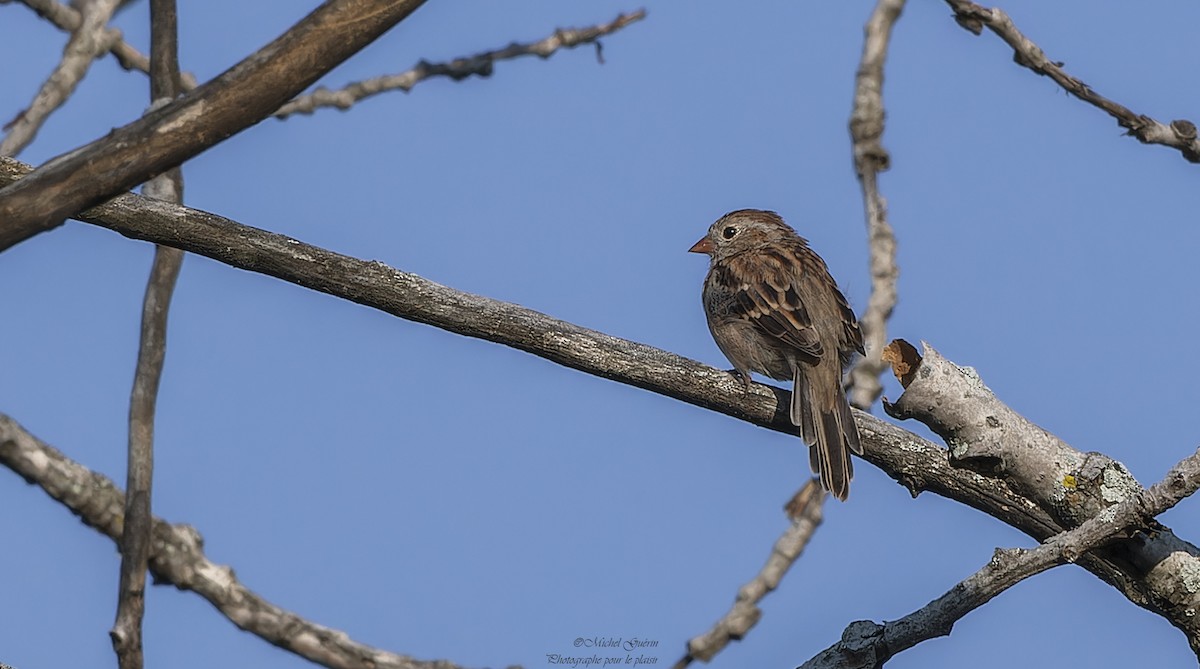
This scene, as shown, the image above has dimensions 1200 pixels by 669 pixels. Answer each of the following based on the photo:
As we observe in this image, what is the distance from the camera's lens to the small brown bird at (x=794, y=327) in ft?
21.9

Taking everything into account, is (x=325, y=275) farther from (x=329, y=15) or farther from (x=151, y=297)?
(x=329, y=15)

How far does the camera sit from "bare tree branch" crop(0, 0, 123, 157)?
7168mm

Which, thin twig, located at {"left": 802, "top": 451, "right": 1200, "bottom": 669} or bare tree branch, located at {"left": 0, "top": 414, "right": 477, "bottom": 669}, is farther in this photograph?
bare tree branch, located at {"left": 0, "top": 414, "right": 477, "bottom": 669}

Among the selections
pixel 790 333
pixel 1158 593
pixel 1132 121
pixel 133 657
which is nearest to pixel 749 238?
pixel 790 333

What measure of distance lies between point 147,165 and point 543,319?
210cm

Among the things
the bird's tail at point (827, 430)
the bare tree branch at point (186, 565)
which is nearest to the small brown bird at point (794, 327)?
the bird's tail at point (827, 430)

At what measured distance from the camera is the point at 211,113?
3.53m

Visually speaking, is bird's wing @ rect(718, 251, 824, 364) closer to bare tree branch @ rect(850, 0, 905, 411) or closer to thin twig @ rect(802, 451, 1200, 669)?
bare tree branch @ rect(850, 0, 905, 411)

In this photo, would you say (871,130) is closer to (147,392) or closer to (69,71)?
(147,392)

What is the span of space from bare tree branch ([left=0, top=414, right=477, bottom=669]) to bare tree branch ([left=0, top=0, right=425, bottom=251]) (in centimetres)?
225

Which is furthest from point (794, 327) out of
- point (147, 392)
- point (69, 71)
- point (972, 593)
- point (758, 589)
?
point (69, 71)

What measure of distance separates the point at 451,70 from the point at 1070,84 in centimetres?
372

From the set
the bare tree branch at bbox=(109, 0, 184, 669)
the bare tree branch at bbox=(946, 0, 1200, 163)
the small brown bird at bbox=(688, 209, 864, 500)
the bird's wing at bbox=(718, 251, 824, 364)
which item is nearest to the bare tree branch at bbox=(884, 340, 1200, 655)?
the small brown bird at bbox=(688, 209, 864, 500)

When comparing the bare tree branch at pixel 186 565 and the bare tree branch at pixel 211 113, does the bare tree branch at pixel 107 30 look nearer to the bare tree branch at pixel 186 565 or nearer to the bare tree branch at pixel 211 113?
the bare tree branch at pixel 186 565
